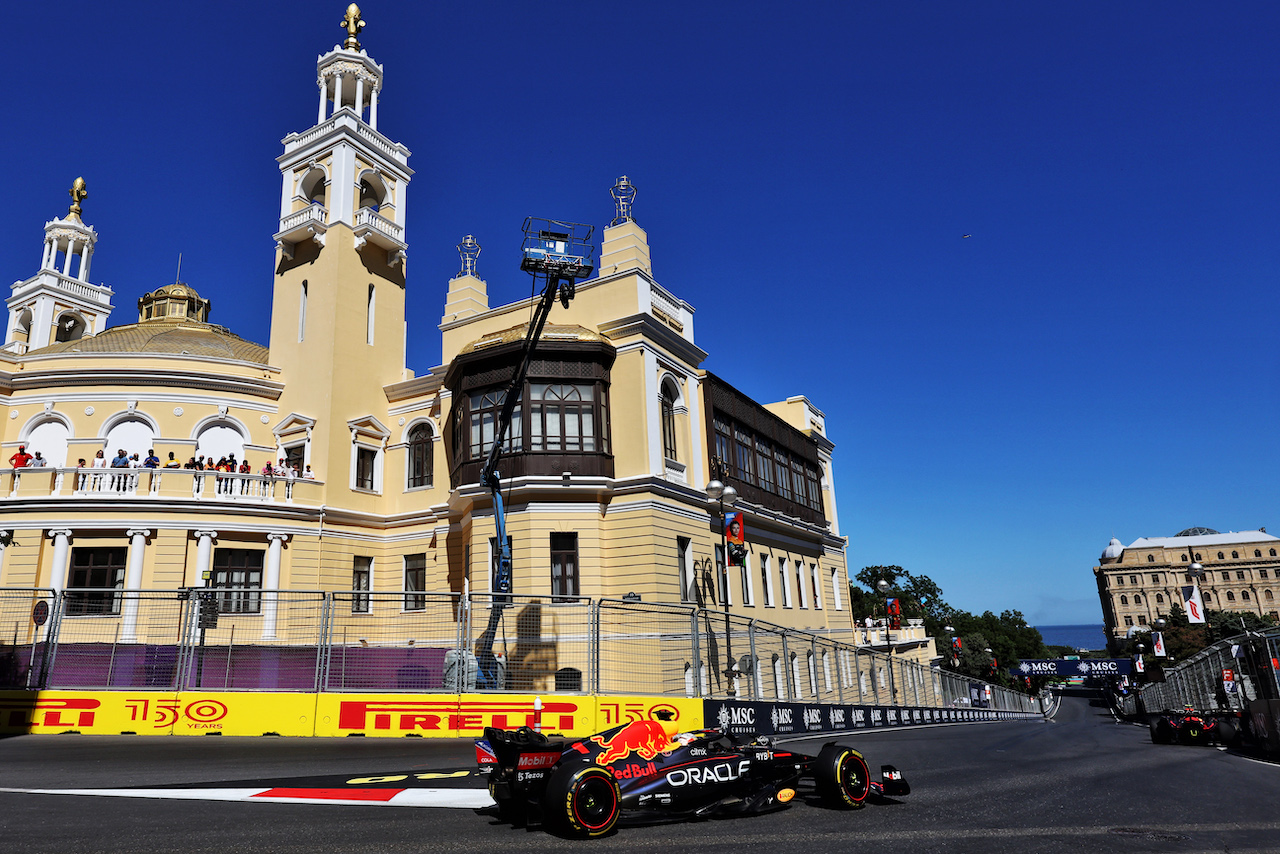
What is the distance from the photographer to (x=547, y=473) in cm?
2550

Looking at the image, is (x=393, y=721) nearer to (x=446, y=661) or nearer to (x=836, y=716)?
(x=446, y=661)

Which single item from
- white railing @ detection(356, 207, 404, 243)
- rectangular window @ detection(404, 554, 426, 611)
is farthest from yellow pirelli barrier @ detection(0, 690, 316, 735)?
white railing @ detection(356, 207, 404, 243)

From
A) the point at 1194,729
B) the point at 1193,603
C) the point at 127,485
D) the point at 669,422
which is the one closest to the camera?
the point at 1194,729

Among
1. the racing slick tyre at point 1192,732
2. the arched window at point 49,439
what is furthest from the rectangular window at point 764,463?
the arched window at point 49,439

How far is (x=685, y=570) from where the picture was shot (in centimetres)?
2683

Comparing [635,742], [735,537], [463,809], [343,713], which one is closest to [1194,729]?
[735,537]

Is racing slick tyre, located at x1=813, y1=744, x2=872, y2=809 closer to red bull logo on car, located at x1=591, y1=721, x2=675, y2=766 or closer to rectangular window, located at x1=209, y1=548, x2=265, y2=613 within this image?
red bull logo on car, located at x1=591, y1=721, x2=675, y2=766

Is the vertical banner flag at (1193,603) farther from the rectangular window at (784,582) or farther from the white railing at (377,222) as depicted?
the white railing at (377,222)

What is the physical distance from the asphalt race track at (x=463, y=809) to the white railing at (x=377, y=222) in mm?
24778

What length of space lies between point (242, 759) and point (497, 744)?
7.16 m

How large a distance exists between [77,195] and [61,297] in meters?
7.45

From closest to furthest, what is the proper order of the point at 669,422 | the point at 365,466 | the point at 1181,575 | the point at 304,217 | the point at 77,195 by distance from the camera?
the point at 669,422 < the point at 365,466 < the point at 304,217 < the point at 77,195 < the point at 1181,575

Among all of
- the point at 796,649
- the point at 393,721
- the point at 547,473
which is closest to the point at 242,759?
the point at 393,721

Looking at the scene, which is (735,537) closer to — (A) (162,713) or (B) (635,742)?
(B) (635,742)
